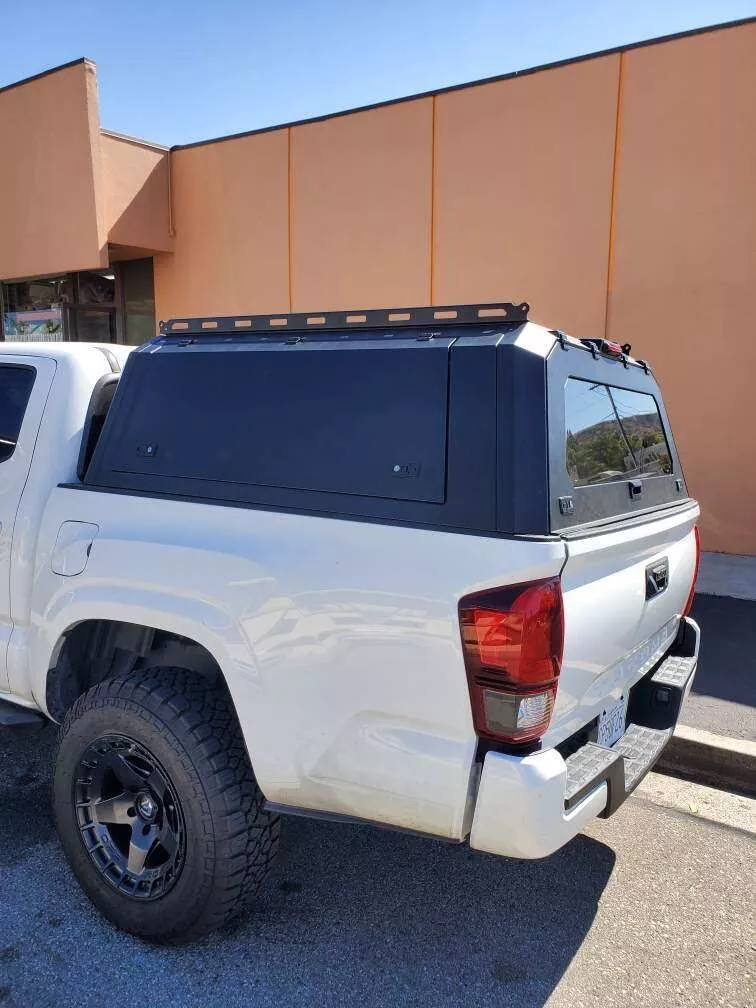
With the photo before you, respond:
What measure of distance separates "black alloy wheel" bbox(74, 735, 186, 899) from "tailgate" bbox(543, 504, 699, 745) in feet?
4.07

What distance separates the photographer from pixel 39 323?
12.3 m

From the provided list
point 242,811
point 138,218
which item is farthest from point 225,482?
point 138,218

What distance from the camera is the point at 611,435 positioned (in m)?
2.70

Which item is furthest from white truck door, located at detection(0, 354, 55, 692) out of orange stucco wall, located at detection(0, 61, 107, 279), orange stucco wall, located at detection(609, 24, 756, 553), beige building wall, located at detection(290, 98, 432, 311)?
orange stucco wall, located at detection(0, 61, 107, 279)

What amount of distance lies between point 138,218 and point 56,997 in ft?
33.2

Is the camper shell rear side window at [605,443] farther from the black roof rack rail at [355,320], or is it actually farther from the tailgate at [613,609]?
the black roof rack rail at [355,320]

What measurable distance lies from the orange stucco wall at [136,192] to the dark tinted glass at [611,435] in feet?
29.7

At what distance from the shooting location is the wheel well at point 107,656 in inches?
107

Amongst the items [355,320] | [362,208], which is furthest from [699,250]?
[355,320]

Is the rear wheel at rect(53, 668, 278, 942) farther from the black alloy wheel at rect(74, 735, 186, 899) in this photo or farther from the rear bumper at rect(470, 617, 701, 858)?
the rear bumper at rect(470, 617, 701, 858)

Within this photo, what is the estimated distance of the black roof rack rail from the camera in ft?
7.66

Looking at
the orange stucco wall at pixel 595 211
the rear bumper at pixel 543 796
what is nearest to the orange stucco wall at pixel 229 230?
the orange stucco wall at pixel 595 211

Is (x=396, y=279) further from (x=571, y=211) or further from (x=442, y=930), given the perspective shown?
(x=442, y=930)

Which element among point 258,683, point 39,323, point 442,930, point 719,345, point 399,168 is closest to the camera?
point 258,683
